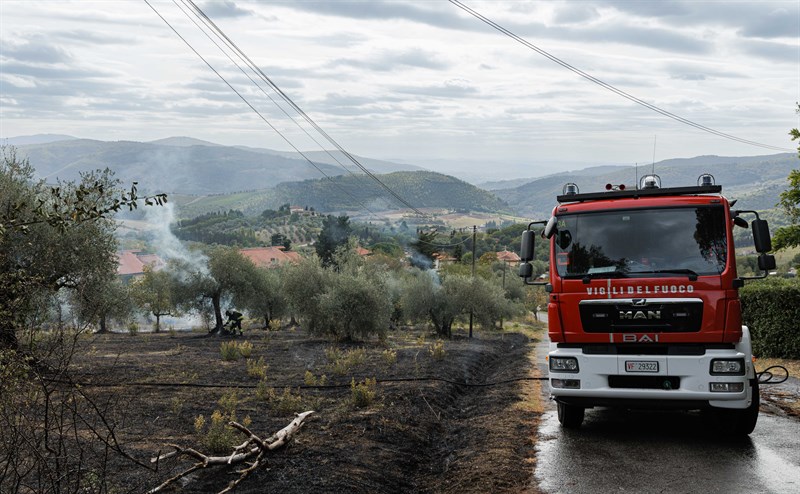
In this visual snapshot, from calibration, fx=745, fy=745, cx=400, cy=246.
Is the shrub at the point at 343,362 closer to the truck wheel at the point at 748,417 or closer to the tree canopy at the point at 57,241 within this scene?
the tree canopy at the point at 57,241

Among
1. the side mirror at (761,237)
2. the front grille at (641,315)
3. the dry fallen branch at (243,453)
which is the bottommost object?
the dry fallen branch at (243,453)

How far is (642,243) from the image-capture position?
1023 centimetres

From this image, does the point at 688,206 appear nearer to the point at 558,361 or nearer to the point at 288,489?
the point at 558,361

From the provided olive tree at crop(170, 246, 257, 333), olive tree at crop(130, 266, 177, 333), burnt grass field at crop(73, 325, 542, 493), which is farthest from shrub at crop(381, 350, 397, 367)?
olive tree at crop(130, 266, 177, 333)

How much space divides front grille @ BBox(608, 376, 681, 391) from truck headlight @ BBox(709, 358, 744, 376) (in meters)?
0.47

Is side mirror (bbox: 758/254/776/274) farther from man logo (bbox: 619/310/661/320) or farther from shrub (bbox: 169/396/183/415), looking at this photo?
shrub (bbox: 169/396/183/415)

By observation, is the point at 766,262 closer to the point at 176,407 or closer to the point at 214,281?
the point at 176,407

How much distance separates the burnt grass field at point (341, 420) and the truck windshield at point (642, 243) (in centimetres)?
273

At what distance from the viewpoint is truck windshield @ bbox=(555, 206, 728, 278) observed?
32.7 feet

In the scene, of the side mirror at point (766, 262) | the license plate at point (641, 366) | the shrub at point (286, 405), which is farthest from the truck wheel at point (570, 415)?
the shrub at point (286, 405)

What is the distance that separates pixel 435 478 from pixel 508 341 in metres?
32.7

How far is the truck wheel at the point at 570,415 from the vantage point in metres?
11.2

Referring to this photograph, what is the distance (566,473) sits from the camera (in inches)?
350

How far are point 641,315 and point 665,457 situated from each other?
5.99 ft
